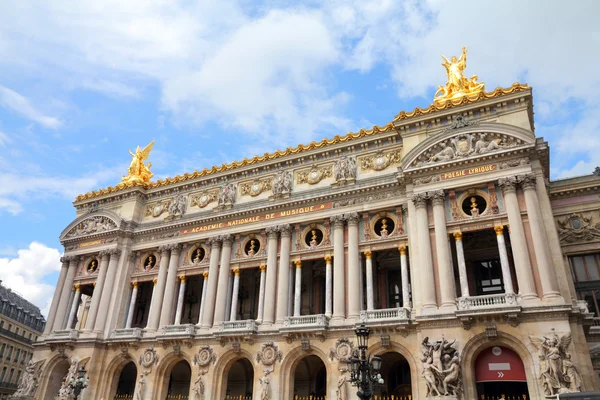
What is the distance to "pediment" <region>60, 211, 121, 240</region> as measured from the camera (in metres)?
38.3

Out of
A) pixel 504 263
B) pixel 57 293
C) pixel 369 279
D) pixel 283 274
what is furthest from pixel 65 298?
pixel 504 263

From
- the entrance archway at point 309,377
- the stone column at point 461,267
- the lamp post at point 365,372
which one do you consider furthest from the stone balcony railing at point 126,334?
the stone column at point 461,267

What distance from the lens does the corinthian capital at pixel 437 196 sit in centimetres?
2652

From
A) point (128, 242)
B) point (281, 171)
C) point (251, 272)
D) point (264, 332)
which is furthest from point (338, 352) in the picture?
point (128, 242)

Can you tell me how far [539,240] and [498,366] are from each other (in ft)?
21.3

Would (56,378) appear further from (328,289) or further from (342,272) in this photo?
(342,272)

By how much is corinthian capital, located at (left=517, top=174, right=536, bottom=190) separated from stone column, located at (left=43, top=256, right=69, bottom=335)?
35.0 meters

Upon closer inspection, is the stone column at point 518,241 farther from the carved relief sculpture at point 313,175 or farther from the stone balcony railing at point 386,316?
the carved relief sculpture at point 313,175

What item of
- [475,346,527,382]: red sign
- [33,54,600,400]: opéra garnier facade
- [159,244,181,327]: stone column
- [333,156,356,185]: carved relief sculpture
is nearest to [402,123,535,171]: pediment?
[33,54,600,400]: opéra garnier facade

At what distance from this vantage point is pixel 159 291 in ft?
114

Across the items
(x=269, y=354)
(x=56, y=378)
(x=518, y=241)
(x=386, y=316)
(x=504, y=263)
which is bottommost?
(x=56, y=378)

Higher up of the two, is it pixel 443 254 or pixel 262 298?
pixel 443 254

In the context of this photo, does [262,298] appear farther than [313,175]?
No

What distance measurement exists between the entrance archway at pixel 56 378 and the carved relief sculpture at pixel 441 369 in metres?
27.1
